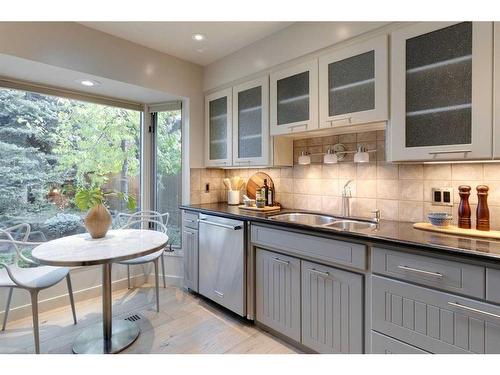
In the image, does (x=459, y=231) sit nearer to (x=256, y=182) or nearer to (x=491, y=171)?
(x=491, y=171)

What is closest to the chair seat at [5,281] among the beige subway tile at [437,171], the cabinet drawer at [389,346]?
the cabinet drawer at [389,346]

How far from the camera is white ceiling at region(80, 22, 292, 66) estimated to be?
7.32 ft

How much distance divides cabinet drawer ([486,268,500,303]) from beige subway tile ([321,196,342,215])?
3.83 ft

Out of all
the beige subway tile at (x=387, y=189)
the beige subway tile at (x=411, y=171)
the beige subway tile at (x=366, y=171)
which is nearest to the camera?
the beige subway tile at (x=411, y=171)

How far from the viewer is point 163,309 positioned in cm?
250

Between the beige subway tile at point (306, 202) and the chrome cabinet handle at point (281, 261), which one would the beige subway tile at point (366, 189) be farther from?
the chrome cabinet handle at point (281, 261)

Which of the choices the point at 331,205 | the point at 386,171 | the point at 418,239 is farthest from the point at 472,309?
the point at 331,205

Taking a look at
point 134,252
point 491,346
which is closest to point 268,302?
point 134,252

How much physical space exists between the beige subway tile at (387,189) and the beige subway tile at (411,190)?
0.03 metres

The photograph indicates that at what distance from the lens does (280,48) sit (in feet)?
7.43

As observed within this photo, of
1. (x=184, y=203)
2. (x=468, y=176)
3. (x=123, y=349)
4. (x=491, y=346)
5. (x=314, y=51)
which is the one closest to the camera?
(x=491, y=346)

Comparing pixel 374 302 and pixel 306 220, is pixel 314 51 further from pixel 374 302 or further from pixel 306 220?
pixel 374 302

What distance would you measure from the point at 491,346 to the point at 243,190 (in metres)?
2.29

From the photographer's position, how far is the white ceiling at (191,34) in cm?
223
